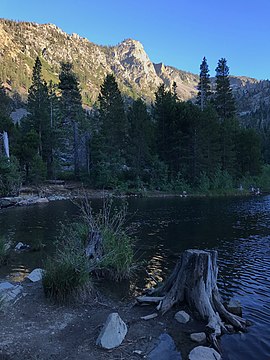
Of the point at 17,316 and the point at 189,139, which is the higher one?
the point at 189,139

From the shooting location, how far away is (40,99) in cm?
5309

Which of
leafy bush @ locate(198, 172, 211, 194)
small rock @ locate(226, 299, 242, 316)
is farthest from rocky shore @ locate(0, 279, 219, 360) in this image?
leafy bush @ locate(198, 172, 211, 194)

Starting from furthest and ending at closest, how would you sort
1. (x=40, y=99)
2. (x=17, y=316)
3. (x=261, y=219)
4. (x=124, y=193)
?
(x=40, y=99), (x=124, y=193), (x=261, y=219), (x=17, y=316)

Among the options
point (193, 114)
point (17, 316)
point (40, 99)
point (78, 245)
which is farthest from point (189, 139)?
point (17, 316)

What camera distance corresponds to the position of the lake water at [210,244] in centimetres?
799

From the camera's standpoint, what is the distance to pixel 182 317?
734cm

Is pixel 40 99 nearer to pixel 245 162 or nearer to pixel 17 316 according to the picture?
pixel 245 162

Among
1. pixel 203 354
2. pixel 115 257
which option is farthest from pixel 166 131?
pixel 203 354

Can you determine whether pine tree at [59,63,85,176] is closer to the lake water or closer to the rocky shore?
the lake water

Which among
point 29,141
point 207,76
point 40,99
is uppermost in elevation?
point 207,76

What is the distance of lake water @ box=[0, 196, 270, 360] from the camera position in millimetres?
7985

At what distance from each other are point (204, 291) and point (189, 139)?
43.3 m

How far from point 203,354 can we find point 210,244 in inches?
428

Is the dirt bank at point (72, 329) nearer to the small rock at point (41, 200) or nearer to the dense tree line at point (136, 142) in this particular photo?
the small rock at point (41, 200)
